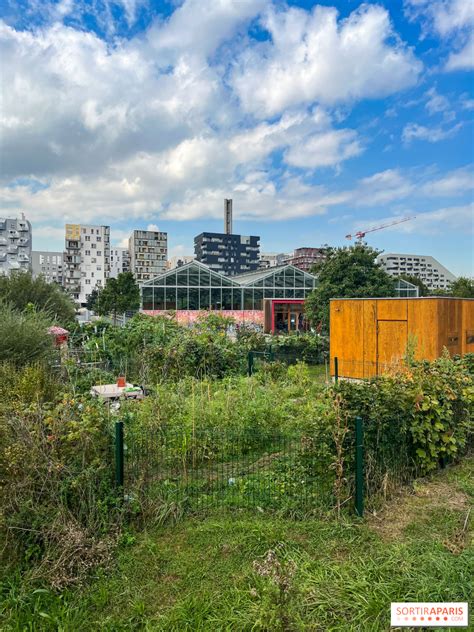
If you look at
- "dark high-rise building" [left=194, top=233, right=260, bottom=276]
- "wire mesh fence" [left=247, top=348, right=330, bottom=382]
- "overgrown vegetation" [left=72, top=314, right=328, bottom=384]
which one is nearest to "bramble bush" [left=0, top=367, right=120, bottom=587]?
"overgrown vegetation" [left=72, top=314, right=328, bottom=384]

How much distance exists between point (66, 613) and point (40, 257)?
115 m

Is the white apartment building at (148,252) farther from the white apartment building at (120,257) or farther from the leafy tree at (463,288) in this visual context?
the leafy tree at (463,288)

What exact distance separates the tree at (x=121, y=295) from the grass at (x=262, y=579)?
31150mm

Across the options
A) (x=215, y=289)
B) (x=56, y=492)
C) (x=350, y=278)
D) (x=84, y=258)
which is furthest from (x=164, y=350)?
(x=84, y=258)

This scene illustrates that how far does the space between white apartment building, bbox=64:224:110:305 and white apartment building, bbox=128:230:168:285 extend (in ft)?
60.9

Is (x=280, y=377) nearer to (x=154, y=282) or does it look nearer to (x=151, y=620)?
(x=151, y=620)

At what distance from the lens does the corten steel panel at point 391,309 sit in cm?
1048

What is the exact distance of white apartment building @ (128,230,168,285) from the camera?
12219cm

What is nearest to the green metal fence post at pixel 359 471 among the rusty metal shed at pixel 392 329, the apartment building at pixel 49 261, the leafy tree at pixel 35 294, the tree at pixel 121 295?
the rusty metal shed at pixel 392 329

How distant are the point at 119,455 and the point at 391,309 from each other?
28.7ft

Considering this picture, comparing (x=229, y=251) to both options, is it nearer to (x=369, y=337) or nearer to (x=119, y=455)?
(x=369, y=337)

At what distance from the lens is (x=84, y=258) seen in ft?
328

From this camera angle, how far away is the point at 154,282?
2728 centimetres

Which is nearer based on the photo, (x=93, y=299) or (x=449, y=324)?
(x=449, y=324)
